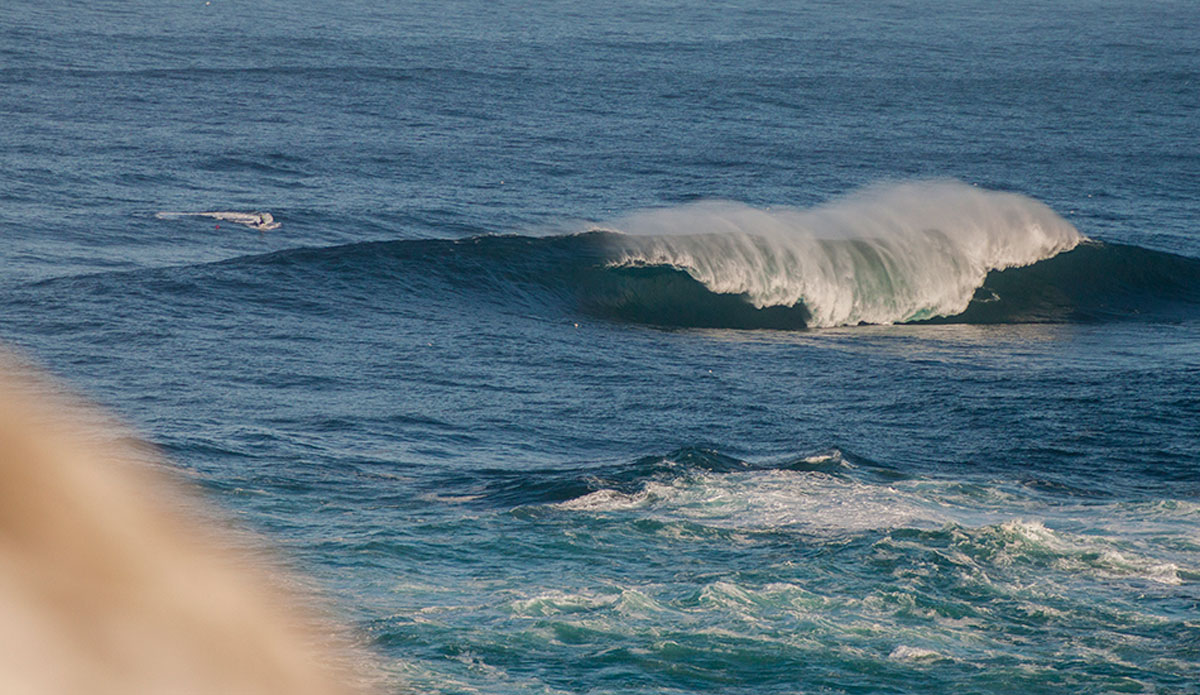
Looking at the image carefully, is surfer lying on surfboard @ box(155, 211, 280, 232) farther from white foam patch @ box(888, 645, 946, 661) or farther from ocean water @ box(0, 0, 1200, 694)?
white foam patch @ box(888, 645, 946, 661)

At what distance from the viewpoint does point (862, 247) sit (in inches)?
1400

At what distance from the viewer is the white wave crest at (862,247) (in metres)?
33.4

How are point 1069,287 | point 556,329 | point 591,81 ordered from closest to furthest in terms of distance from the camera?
point 556,329 < point 1069,287 < point 591,81

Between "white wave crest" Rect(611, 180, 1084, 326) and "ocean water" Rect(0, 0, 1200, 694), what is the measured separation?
0.12m

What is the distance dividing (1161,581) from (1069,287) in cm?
2049

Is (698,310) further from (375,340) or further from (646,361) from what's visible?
(375,340)

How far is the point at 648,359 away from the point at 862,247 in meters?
10.5

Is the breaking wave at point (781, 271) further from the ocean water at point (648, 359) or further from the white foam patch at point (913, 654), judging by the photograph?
the white foam patch at point (913, 654)

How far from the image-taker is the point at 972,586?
15602mm

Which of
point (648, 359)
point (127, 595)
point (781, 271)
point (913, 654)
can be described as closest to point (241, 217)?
point (781, 271)

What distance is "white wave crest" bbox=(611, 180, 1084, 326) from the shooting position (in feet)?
110

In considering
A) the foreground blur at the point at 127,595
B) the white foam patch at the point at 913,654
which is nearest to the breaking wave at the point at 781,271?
the foreground blur at the point at 127,595

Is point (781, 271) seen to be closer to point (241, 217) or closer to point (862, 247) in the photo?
point (862, 247)

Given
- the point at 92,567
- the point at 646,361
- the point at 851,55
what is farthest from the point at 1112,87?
the point at 92,567
